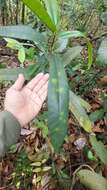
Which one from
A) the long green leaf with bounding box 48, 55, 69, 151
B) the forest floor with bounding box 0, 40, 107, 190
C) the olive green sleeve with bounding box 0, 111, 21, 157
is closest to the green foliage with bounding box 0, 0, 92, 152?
the long green leaf with bounding box 48, 55, 69, 151

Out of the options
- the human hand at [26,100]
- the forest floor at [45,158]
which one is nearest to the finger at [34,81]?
the human hand at [26,100]

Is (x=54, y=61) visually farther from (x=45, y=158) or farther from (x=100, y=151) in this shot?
(x=45, y=158)

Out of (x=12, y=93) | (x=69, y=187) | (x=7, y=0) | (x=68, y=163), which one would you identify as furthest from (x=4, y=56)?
(x=12, y=93)

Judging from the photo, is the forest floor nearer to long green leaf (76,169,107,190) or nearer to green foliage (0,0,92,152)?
long green leaf (76,169,107,190)

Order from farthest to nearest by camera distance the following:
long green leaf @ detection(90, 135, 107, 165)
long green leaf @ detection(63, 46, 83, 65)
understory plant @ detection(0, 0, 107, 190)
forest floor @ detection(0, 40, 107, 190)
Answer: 1. forest floor @ detection(0, 40, 107, 190)
2. long green leaf @ detection(90, 135, 107, 165)
3. long green leaf @ detection(63, 46, 83, 65)
4. understory plant @ detection(0, 0, 107, 190)

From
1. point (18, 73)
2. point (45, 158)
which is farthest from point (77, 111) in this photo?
point (45, 158)
